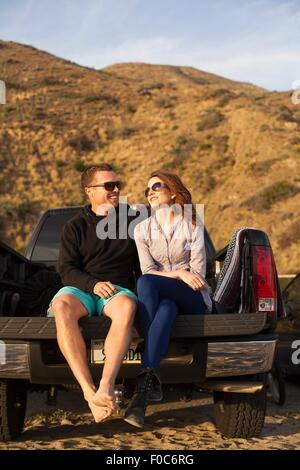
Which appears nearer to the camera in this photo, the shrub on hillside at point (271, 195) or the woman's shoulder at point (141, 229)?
the woman's shoulder at point (141, 229)

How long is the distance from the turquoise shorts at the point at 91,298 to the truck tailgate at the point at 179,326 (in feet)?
0.54

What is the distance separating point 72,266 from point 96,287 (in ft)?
1.01

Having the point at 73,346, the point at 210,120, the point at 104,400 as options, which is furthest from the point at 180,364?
the point at 210,120

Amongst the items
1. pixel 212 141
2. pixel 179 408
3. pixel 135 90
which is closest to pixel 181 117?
pixel 212 141

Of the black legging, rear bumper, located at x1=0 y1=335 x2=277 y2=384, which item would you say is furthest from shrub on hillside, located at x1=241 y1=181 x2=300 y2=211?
rear bumper, located at x1=0 y1=335 x2=277 y2=384

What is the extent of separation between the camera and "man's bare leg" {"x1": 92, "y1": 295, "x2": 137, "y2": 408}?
3.83m

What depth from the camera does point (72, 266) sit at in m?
4.50

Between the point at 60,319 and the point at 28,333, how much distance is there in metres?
0.22

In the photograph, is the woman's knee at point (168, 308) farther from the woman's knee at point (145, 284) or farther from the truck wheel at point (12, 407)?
the truck wheel at point (12, 407)

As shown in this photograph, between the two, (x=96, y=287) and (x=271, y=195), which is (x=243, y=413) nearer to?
(x=96, y=287)

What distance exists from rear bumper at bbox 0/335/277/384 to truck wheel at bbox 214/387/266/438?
405mm

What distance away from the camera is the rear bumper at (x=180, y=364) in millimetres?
4102

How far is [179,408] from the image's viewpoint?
5.84 meters

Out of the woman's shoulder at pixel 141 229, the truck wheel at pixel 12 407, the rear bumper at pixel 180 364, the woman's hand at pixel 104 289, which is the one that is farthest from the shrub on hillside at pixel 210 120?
the rear bumper at pixel 180 364
